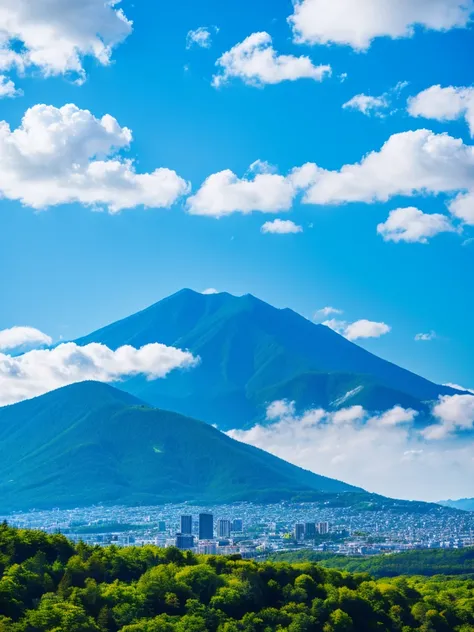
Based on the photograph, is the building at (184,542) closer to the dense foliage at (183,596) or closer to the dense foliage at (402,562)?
the dense foliage at (402,562)

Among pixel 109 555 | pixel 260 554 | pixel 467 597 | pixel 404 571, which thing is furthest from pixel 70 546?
pixel 260 554

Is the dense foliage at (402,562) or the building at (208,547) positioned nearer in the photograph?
the dense foliage at (402,562)

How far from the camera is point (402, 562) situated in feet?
504

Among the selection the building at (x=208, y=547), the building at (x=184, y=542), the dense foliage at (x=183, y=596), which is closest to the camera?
the dense foliage at (x=183, y=596)

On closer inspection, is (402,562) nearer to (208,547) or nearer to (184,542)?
(208,547)

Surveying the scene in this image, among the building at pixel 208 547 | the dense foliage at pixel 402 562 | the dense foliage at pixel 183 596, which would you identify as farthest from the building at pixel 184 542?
the dense foliage at pixel 183 596

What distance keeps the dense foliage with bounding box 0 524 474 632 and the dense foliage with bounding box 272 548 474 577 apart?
63.6m

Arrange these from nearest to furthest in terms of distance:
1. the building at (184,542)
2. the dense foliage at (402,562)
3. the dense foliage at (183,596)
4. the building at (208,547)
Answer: the dense foliage at (183,596), the dense foliage at (402,562), the building at (184,542), the building at (208,547)

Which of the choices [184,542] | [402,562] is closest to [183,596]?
[402,562]

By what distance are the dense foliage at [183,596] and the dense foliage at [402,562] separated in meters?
Answer: 63.6

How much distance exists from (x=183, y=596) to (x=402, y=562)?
90364mm

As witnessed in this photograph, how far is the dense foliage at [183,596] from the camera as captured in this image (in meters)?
61.2

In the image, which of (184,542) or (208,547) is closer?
(184,542)

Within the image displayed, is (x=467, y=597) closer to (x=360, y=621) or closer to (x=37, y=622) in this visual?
(x=360, y=621)
